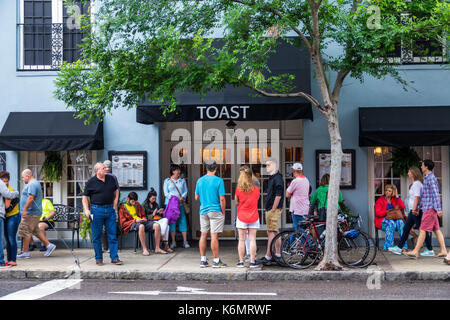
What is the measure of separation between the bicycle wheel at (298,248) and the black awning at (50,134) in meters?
4.85

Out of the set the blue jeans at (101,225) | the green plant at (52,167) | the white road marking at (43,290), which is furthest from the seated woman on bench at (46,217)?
the white road marking at (43,290)

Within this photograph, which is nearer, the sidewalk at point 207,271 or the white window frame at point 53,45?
the sidewalk at point 207,271

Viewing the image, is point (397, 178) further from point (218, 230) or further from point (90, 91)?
point (90, 91)

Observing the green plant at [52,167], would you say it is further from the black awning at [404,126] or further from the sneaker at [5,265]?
the black awning at [404,126]

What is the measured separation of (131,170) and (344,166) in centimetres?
474

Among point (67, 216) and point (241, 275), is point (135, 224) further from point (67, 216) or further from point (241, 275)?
point (241, 275)

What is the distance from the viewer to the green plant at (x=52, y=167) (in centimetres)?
1319

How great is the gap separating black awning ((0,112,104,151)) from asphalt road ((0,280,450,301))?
363cm

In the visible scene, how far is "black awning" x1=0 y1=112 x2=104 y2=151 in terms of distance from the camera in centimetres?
1245

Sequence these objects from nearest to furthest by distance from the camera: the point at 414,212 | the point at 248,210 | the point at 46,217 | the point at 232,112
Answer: the point at 248,210, the point at 414,212, the point at 232,112, the point at 46,217

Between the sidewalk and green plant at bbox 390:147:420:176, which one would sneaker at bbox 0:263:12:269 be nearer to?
the sidewalk

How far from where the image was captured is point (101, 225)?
34.6 ft

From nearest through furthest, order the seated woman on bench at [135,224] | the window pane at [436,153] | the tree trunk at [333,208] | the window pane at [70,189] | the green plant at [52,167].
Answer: the tree trunk at [333,208] → the seated woman on bench at [135,224] → the window pane at [436,153] → the green plant at [52,167] → the window pane at [70,189]

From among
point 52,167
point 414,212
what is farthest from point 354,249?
point 52,167
